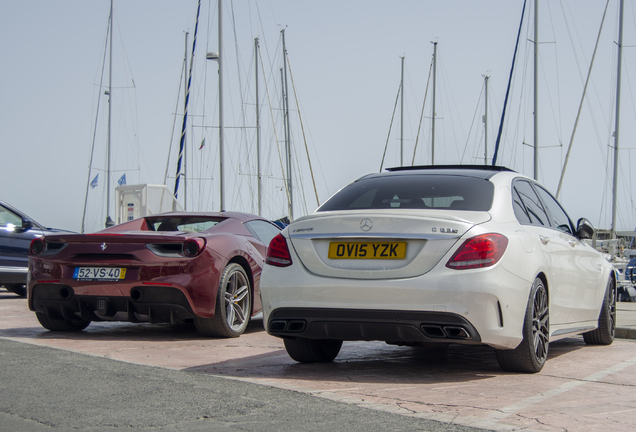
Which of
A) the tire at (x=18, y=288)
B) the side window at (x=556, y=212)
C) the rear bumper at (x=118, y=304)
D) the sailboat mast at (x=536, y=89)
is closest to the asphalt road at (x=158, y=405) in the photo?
the rear bumper at (x=118, y=304)

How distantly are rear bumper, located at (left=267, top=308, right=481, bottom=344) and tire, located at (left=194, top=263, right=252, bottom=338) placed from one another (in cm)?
215

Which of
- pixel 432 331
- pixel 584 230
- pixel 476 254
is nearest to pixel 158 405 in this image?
pixel 432 331

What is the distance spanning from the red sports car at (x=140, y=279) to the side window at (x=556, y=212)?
3006mm

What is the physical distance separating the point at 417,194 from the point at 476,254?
90 centimetres

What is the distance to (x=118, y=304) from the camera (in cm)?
687

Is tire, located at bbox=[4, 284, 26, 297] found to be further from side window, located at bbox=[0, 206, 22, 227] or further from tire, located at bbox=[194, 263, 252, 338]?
tire, located at bbox=[194, 263, 252, 338]

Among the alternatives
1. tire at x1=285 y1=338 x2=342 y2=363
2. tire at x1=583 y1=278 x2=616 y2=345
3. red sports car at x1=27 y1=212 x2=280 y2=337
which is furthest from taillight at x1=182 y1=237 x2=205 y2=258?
tire at x1=583 y1=278 x2=616 y2=345

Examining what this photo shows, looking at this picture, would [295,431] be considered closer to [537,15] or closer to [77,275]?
[77,275]

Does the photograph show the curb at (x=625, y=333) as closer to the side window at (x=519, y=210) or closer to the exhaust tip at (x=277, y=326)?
the side window at (x=519, y=210)

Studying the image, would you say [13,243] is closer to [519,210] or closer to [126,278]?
[126,278]

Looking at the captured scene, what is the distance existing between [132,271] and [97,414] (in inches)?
126

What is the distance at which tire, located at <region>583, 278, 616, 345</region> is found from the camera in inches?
282

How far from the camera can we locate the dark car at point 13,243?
39.7ft

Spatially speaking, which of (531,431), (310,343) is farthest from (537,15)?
(531,431)
